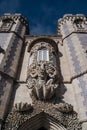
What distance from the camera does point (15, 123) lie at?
29.3ft

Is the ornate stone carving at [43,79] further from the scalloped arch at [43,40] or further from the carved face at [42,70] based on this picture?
the scalloped arch at [43,40]

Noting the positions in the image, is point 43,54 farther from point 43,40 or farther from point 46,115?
point 46,115

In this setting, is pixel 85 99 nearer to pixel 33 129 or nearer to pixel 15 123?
pixel 33 129

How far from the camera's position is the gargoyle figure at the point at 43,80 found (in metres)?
10.0

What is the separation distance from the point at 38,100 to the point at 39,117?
1.01 meters

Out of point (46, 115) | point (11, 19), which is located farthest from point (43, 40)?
point (46, 115)

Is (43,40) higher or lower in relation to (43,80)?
higher

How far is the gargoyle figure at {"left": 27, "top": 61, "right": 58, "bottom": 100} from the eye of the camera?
10.0m

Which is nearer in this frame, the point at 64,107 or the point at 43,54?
the point at 64,107

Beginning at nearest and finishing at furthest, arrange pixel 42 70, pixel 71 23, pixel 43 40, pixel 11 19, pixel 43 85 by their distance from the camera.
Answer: pixel 43 85 < pixel 42 70 < pixel 43 40 < pixel 71 23 < pixel 11 19

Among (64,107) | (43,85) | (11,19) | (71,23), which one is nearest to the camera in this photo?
(64,107)

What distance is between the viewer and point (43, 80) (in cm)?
1041

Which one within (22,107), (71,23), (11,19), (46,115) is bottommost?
(46,115)

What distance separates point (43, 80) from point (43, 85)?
389 millimetres
